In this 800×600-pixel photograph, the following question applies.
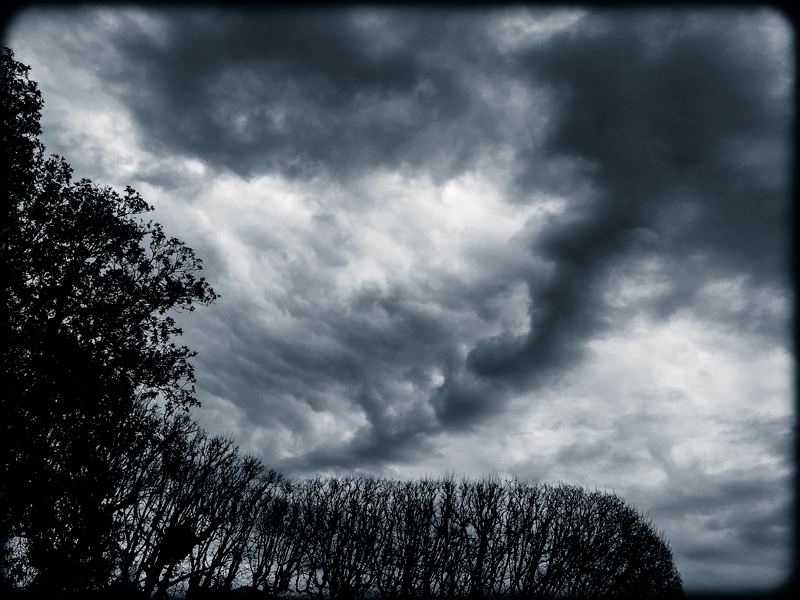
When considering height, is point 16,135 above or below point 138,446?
above

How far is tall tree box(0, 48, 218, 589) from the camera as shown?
46.9ft

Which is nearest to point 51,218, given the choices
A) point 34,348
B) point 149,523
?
point 34,348

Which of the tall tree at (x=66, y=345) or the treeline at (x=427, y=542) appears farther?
the treeline at (x=427, y=542)

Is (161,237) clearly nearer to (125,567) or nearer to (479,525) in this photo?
(125,567)

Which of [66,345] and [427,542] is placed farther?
[427,542]

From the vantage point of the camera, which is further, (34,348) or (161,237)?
(161,237)

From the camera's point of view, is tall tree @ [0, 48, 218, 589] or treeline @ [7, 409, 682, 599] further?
treeline @ [7, 409, 682, 599]

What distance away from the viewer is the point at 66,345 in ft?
49.4

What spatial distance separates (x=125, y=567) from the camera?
22.0m

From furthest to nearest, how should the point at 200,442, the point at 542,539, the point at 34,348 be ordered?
1. the point at 542,539
2. the point at 200,442
3. the point at 34,348

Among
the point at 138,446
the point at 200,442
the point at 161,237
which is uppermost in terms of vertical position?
the point at 161,237

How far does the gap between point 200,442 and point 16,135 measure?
28.9 meters

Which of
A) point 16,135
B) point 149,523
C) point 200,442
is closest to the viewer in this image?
point 16,135

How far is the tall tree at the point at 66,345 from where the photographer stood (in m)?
14.3
